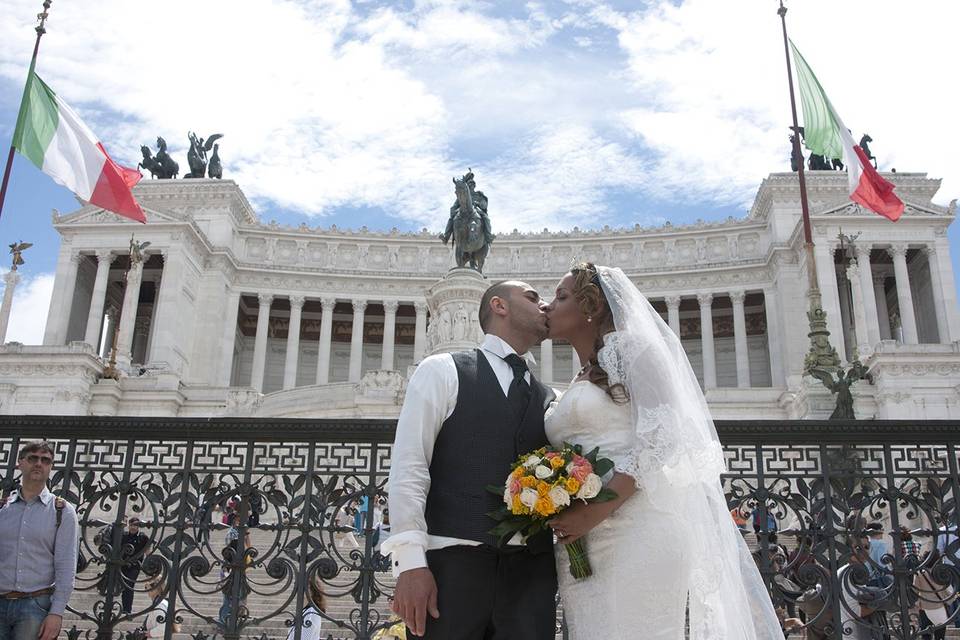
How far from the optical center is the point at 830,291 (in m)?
50.2

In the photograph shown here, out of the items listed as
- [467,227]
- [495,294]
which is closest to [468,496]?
[495,294]

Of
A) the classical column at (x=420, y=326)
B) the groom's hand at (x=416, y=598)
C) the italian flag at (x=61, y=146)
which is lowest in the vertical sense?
the groom's hand at (x=416, y=598)

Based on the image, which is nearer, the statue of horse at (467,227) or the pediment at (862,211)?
the statue of horse at (467,227)

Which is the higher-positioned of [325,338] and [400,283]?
[400,283]

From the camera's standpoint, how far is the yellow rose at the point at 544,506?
4.03 metres

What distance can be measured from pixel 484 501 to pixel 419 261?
56.4 m

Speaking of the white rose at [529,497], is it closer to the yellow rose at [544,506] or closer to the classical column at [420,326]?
the yellow rose at [544,506]

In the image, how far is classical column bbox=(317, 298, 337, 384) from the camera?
184ft

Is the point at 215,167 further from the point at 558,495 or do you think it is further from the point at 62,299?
the point at 558,495

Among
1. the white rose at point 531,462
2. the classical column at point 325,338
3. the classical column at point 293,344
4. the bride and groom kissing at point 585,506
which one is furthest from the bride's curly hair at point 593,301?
the classical column at point 325,338

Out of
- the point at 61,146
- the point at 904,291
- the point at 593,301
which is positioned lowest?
the point at 593,301

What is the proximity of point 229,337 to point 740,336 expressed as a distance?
108ft

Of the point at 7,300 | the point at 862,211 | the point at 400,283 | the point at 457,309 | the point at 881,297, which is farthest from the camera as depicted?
the point at 400,283

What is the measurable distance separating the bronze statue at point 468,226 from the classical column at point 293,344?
25069mm
